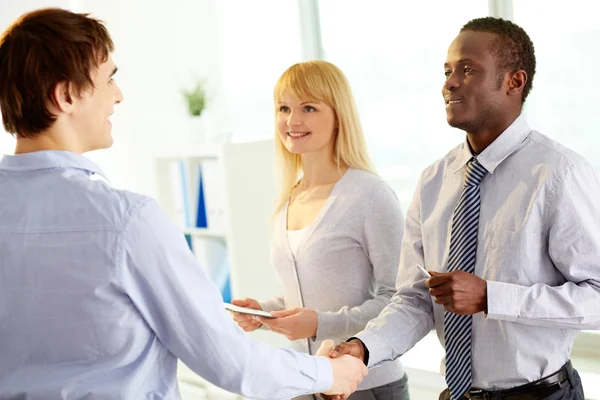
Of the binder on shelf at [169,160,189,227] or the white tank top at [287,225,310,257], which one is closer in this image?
the white tank top at [287,225,310,257]

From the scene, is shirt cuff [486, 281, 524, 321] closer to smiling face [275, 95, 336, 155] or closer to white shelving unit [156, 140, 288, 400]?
smiling face [275, 95, 336, 155]

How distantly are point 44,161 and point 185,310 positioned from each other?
0.38 m

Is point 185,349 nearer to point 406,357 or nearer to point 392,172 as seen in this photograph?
point 406,357

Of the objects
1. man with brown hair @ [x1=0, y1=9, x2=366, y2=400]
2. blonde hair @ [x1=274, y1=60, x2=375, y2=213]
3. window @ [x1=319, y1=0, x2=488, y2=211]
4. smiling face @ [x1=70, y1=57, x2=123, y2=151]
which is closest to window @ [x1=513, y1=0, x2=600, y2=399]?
window @ [x1=319, y1=0, x2=488, y2=211]

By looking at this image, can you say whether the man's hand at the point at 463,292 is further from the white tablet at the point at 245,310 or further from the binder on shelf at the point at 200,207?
the binder on shelf at the point at 200,207

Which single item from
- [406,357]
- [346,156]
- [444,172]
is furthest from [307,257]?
[406,357]

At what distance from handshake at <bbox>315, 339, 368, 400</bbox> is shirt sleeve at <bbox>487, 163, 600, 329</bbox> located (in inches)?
14.9

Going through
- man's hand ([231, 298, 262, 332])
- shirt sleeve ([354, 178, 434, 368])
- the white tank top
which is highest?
the white tank top

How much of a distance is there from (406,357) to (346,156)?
58.7 inches

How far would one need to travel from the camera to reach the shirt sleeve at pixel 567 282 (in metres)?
1.62

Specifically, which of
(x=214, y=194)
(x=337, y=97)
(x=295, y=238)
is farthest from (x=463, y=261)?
(x=214, y=194)

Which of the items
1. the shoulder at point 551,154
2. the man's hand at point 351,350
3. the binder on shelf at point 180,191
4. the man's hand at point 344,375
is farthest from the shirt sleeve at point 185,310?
the binder on shelf at point 180,191

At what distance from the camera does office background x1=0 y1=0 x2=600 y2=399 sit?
3.28 meters

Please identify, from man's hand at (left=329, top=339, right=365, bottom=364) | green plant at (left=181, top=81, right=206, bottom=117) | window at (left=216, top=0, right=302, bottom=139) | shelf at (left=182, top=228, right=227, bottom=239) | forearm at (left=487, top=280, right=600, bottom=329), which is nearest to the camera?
forearm at (left=487, top=280, right=600, bottom=329)
